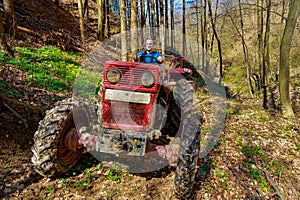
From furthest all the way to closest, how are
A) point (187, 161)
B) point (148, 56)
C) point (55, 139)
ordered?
point (148, 56), point (55, 139), point (187, 161)

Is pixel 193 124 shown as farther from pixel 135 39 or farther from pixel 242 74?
pixel 242 74

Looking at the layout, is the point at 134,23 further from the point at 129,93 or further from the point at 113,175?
the point at 113,175

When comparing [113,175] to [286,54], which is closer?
[113,175]

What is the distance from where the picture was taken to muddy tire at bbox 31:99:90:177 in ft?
10.3

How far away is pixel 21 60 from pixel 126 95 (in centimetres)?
561

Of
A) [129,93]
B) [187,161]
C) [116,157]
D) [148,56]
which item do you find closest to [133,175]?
[116,157]

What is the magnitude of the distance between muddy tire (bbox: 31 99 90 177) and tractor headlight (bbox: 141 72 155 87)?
1123 millimetres

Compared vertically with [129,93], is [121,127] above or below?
below

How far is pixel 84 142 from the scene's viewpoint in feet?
10.8

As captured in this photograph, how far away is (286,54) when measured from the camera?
6711 millimetres

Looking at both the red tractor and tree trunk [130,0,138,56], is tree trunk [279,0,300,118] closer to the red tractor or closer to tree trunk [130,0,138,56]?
the red tractor

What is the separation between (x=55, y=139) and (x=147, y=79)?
159cm

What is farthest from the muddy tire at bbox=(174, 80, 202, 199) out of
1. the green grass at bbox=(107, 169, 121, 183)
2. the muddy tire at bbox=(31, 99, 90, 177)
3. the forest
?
the muddy tire at bbox=(31, 99, 90, 177)

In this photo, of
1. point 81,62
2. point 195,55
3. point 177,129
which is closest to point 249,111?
point 177,129
